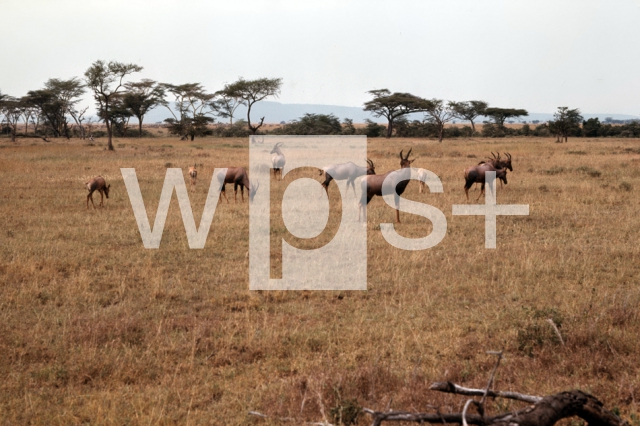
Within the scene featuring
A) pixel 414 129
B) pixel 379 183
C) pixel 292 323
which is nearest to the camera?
pixel 292 323

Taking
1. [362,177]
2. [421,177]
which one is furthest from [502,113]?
[362,177]

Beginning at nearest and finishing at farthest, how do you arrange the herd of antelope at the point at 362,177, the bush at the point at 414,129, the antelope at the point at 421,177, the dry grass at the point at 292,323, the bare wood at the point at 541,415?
the bare wood at the point at 541,415 → the dry grass at the point at 292,323 → the herd of antelope at the point at 362,177 → the antelope at the point at 421,177 → the bush at the point at 414,129

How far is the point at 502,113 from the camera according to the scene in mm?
63688

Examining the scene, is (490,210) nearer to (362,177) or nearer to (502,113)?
→ (362,177)

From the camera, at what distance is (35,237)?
35.2 feet

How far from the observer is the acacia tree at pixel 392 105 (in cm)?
5555

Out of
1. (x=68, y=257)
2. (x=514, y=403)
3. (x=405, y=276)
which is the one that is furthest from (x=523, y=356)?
(x=68, y=257)

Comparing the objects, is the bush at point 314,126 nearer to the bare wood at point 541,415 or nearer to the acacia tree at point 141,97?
the acacia tree at point 141,97

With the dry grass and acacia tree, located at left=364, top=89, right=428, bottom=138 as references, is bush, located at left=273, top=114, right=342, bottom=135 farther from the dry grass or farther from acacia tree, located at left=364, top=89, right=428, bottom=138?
the dry grass

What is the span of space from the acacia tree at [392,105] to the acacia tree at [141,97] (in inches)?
847

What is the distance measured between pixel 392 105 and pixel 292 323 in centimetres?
5325

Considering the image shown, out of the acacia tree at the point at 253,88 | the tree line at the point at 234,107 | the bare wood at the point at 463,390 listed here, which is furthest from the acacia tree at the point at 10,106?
the bare wood at the point at 463,390

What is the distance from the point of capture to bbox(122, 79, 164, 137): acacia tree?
2297 inches

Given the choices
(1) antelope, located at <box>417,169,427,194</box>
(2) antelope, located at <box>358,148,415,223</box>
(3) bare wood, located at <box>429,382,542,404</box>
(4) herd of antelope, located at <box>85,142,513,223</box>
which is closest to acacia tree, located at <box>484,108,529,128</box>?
(1) antelope, located at <box>417,169,427,194</box>
